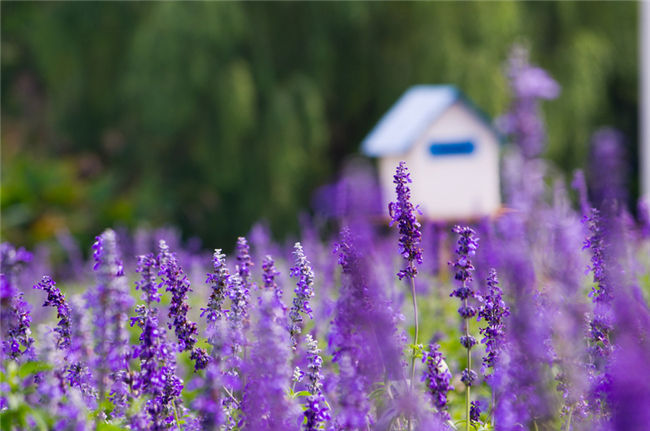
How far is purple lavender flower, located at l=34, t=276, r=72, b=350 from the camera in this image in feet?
6.51

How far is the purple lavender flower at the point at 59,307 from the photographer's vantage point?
6.51ft

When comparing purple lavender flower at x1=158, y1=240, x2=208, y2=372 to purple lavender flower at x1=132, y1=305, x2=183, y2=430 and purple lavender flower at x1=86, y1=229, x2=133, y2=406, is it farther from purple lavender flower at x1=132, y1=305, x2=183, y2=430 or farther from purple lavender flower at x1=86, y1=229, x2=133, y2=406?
purple lavender flower at x1=86, y1=229, x2=133, y2=406

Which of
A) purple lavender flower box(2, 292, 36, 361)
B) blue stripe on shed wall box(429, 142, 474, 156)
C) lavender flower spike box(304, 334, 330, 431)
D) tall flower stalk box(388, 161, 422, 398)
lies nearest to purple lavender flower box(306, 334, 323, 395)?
lavender flower spike box(304, 334, 330, 431)

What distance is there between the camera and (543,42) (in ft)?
52.2

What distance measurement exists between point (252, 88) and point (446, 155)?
665 cm

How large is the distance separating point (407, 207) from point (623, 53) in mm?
16200

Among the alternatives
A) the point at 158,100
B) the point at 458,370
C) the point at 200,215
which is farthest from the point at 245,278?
the point at 200,215

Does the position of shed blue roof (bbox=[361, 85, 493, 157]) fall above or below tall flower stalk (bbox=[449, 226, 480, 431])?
above

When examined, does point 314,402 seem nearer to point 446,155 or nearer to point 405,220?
point 405,220

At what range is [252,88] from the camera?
14242 millimetres

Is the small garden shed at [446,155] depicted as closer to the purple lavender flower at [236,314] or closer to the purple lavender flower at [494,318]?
the purple lavender flower at [494,318]

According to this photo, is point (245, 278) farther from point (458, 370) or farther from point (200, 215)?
point (200, 215)

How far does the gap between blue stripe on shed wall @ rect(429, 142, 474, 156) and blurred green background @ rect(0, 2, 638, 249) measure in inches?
212

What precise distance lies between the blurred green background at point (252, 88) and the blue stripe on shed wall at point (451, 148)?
5.40m
